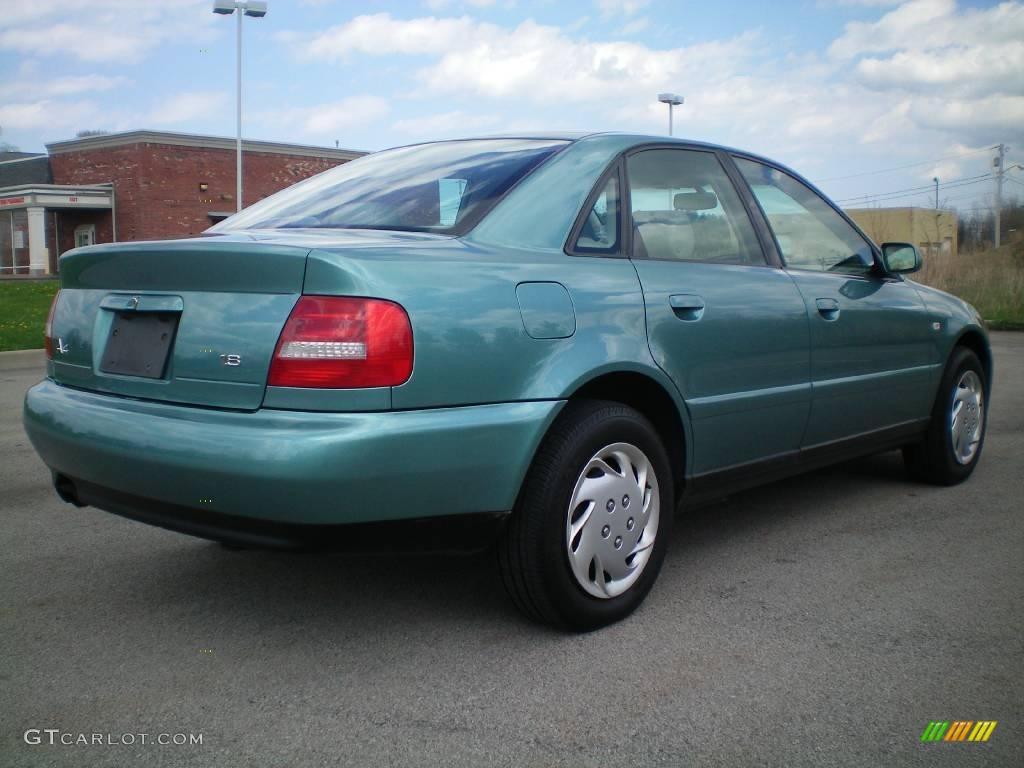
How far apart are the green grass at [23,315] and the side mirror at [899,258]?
10222 millimetres

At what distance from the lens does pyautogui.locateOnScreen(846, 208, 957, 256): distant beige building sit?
2236cm

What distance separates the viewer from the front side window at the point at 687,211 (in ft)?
11.6

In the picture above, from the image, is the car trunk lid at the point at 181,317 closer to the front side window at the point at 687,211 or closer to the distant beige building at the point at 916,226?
the front side window at the point at 687,211

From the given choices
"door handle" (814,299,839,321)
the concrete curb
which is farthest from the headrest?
the concrete curb

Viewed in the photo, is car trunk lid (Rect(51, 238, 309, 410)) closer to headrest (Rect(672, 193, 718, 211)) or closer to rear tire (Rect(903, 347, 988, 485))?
headrest (Rect(672, 193, 718, 211))

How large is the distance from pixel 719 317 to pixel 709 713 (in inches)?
58.0

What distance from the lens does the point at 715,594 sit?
11.5 feet

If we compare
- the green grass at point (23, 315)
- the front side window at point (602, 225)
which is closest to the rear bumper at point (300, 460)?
the front side window at point (602, 225)

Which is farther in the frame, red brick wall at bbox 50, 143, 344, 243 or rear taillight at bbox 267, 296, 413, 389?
red brick wall at bbox 50, 143, 344, 243

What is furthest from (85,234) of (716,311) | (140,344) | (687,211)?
(716,311)

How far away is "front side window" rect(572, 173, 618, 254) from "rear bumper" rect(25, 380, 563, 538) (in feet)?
2.05

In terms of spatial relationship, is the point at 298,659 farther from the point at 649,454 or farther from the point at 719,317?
the point at 719,317

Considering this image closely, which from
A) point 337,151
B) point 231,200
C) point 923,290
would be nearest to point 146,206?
point 231,200

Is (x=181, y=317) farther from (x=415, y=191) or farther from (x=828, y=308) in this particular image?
(x=828, y=308)
